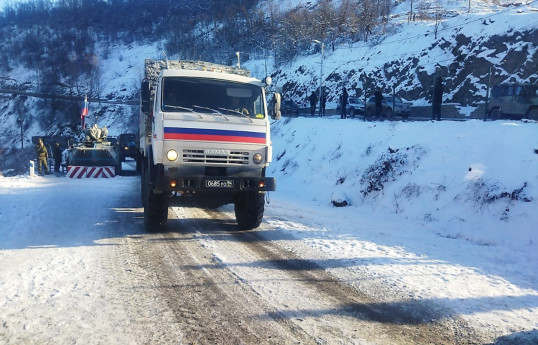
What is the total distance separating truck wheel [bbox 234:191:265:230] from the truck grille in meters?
0.91

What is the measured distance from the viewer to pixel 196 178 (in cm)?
721

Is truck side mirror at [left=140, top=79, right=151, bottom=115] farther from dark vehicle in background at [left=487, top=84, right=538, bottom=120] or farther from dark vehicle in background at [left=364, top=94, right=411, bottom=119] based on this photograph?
dark vehicle in background at [left=364, top=94, right=411, bottom=119]

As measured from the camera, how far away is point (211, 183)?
23.9ft

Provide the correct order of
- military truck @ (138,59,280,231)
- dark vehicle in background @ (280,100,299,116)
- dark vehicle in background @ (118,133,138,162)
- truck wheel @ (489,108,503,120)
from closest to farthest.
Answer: military truck @ (138,59,280,231) < truck wheel @ (489,108,503,120) < dark vehicle in background @ (118,133,138,162) < dark vehicle in background @ (280,100,299,116)

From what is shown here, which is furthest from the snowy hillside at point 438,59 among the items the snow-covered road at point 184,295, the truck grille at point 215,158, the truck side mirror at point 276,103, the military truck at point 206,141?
the snow-covered road at point 184,295

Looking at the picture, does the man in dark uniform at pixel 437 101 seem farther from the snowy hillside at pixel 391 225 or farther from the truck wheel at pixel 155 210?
the truck wheel at pixel 155 210

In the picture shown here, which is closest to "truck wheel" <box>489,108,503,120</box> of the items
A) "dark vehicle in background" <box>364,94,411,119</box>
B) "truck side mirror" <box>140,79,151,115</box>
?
"dark vehicle in background" <box>364,94,411,119</box>

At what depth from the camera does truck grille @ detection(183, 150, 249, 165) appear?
286 inches

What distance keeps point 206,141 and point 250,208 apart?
5.79ft

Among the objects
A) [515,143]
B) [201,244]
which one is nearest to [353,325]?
[201,244]

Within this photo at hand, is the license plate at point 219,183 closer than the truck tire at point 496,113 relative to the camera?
Yes

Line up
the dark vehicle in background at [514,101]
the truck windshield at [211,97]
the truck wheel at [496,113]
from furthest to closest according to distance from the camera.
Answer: the truck wheel at [496,113], the dark vehicle in background at [514,101], the truck windshield at [211,97]

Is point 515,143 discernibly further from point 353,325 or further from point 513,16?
point 513,16

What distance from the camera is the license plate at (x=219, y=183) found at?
7270 mm
